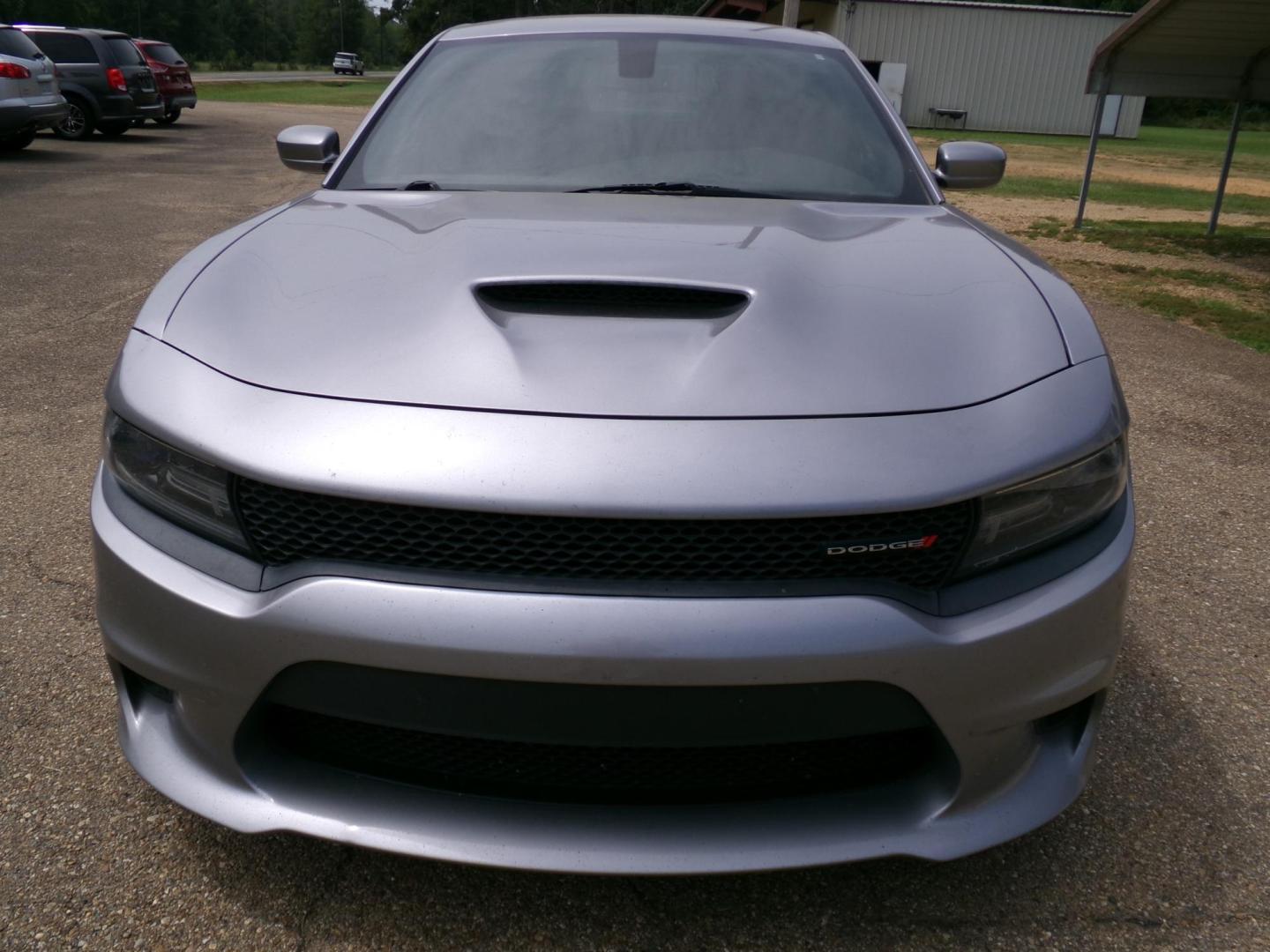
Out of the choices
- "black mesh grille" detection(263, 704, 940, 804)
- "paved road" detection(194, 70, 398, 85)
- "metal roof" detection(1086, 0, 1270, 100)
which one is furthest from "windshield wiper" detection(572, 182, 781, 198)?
"paved road" detection(194, 70, 398, 85)

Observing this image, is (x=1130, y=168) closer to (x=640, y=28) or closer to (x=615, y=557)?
(x=640, y=28)

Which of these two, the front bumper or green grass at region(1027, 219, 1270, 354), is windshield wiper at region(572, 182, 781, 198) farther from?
green grass at region(1027, 219, 1270, 354)

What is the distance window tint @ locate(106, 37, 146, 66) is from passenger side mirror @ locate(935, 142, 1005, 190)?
57.4ft

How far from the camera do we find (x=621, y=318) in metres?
1.69

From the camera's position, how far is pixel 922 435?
149 cm

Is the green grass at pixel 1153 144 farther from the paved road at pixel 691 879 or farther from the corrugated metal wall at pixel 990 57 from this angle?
the paved road at pixel 691 879

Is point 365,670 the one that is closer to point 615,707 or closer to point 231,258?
point 615,707

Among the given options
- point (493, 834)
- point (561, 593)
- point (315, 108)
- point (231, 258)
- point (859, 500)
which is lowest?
point (315, 108)

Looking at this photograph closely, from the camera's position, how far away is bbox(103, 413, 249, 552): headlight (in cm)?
154

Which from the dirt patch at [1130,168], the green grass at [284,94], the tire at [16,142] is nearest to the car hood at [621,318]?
the tire at [16,142]

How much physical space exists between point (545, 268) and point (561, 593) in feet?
2.10

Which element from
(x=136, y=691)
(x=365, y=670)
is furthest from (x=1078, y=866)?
(x=136, y=691)

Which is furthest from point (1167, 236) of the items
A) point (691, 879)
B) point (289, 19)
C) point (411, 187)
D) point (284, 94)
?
point (289, 19)

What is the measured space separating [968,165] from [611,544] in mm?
2090
